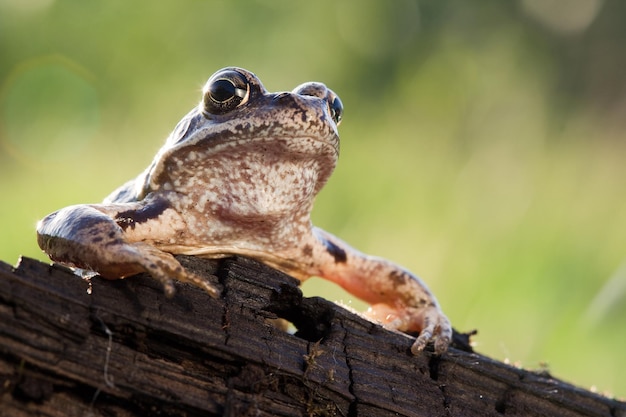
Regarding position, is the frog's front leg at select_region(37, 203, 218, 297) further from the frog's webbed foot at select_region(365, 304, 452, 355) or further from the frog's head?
the frog's webbed foot at select_region(365, 304, 452, 355)

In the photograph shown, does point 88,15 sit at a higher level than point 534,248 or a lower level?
higher

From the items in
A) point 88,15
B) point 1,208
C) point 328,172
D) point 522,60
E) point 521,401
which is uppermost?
point 522,60

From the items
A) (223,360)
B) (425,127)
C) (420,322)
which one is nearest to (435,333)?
(420,322)

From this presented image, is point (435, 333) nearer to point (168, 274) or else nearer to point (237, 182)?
Result: point (237, 182)

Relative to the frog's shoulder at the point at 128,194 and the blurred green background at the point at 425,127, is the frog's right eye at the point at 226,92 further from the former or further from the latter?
the blurred green background at the point at 425,127

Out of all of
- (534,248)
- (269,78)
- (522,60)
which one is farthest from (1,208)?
(522,60)

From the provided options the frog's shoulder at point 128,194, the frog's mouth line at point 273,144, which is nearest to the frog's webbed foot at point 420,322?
the frog's mouth line at point 273,144

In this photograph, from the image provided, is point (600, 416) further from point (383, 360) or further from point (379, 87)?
point (379, 87)
